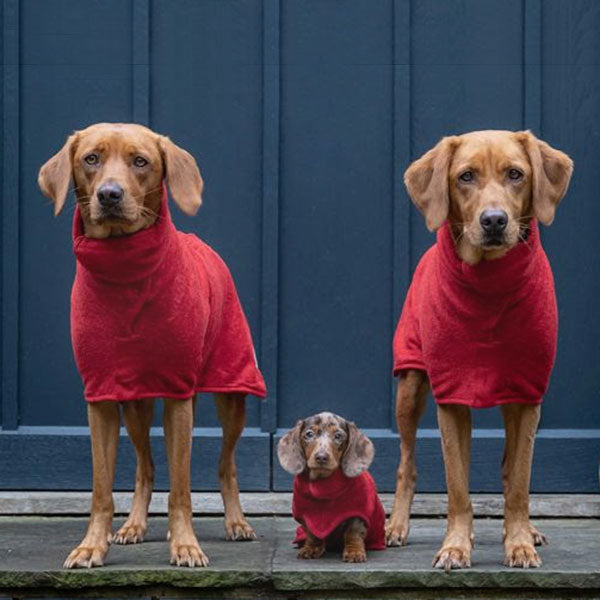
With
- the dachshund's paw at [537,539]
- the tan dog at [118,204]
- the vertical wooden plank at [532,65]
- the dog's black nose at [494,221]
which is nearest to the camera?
the dog's black nose at [494,221]

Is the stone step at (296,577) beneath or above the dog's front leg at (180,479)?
beneath

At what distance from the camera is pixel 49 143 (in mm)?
7383

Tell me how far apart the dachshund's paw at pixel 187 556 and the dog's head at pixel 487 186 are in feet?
5.20

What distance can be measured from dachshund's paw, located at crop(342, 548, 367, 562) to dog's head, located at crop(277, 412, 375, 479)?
0.31 metres

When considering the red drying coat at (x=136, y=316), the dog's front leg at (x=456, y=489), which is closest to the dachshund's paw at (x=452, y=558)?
the dog's front leg at (x=456, y=489)

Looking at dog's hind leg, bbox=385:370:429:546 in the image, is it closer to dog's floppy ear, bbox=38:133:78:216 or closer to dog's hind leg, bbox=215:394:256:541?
dog's hind leg, bbox=215:394:256:541

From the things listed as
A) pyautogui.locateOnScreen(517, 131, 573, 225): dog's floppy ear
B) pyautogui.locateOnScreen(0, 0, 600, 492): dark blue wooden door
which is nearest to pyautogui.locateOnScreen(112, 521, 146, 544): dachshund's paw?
pyautogui.locateOnScreen(0, 0, 600, 492): dark blue wooden door

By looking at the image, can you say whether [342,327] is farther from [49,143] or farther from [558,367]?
[49,143]

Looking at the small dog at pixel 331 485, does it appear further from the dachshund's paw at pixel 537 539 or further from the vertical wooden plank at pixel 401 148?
the vertical wooden plank at pixel 401 148

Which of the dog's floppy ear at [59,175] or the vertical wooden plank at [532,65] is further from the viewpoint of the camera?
the vertical wooden plank at [532,65]

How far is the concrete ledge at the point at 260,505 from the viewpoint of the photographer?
7.10 m

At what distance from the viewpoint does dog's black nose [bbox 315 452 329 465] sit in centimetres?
558

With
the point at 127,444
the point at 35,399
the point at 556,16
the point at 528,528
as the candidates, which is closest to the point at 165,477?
the point at 127,444

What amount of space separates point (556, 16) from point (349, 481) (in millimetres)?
3003
